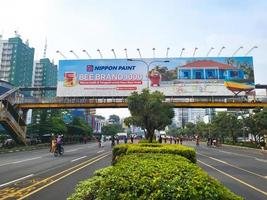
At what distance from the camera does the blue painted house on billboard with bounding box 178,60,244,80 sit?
1927 inches

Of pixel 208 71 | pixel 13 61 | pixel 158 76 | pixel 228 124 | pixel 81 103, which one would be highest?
pixel 13 61

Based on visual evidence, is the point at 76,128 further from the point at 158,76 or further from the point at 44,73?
the point at 44,73

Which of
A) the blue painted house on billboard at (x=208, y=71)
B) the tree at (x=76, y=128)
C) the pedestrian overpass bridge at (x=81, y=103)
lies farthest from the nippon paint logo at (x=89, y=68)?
the tree at (x=76, y=128)

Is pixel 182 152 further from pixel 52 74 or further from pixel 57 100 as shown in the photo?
pixel 52 74

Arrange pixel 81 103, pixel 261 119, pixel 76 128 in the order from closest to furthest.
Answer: pixel 261 119
pixel 81 103
pixel 76 128

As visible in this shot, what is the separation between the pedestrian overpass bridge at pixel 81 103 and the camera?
151 ft

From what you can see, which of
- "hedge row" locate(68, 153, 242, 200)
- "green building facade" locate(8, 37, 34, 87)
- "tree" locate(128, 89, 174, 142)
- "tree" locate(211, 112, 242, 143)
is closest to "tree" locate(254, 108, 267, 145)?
"tree" locate(211, 112, 242, 143)

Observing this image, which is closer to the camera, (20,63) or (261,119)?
(261,119)

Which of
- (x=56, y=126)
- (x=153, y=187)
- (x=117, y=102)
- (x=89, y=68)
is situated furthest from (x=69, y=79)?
(x=153, y=187)

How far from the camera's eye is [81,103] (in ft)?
158

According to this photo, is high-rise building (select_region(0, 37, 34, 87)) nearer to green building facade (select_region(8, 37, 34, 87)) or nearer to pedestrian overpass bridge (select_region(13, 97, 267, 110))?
green building facade (select_region(8, 37, 34, 87))

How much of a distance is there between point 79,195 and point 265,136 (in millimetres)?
56518

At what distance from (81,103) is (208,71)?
2003 cm

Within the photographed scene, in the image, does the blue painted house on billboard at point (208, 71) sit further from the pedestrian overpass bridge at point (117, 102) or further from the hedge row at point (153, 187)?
the hedge row at point (153, 187)
